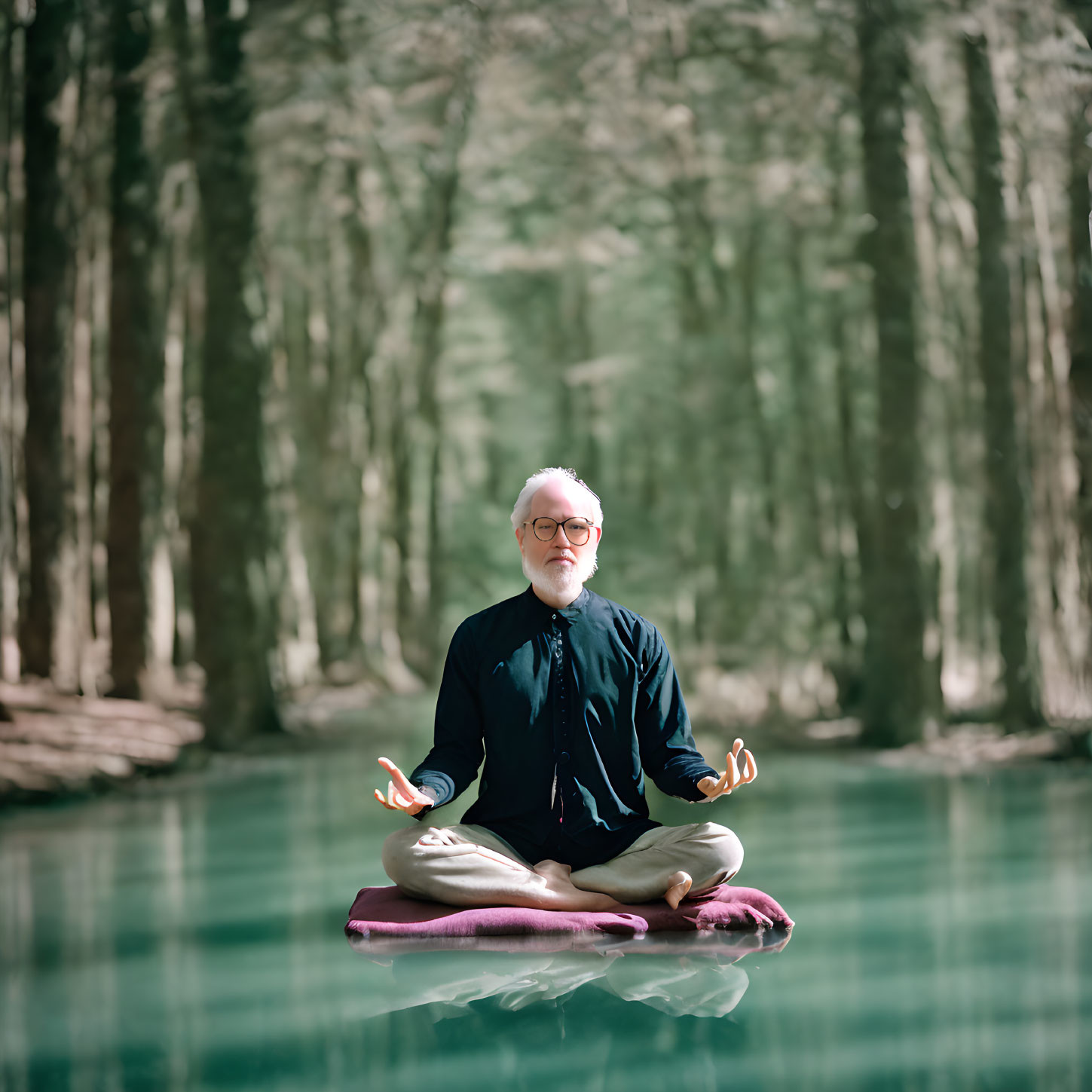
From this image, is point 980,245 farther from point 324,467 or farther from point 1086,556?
point 324,467

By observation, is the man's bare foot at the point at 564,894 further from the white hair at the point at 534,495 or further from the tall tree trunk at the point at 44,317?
the tall tree trunk at the point at 44,317

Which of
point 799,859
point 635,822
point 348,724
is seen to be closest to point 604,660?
point 635,822

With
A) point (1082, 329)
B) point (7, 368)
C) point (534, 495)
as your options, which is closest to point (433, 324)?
point (7, 368)

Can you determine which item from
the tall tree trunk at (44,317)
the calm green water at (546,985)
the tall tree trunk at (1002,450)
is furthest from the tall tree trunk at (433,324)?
the calm green water at (546,985)

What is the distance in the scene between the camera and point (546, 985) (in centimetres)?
301

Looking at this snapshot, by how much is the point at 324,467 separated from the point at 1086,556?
23.6ft

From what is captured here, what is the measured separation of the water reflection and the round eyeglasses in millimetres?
998

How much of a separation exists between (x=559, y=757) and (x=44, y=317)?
6087 mm

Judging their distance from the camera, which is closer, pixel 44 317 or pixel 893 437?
pixel 893 437

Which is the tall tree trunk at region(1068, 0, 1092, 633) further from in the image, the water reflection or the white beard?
the white beard

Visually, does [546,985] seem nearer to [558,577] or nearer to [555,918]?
[555,918]

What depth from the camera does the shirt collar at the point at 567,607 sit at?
11.4 ft

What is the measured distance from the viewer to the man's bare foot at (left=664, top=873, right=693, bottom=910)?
10.9 ft

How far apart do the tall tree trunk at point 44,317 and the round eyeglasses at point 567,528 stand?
222 inches
